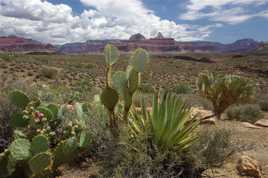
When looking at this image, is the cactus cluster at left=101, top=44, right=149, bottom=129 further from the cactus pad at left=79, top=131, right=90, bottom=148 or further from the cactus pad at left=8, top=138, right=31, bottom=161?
the cactus pad at left=8, top=138, right=31, bottom=161

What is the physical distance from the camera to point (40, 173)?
4863mm

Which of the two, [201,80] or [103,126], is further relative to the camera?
[201,80]

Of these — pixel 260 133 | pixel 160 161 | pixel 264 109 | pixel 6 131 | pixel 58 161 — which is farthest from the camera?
pixel 264 109

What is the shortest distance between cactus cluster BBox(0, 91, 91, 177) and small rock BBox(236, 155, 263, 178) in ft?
7.29

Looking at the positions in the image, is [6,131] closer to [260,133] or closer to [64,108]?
[64,108]

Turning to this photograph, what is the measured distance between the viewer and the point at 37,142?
4.91m

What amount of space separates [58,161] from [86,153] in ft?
2.26

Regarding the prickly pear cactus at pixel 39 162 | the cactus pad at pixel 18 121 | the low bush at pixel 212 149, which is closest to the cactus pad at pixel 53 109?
Result: the cactus pad at pixel 18 121

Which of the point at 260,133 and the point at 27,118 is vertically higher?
the point at 27,118

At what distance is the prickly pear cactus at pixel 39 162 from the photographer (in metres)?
4.62

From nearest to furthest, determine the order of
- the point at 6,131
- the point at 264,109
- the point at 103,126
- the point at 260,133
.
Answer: the point at 103,126
the point at 6,131
the point at 260,133
the point at 264,109

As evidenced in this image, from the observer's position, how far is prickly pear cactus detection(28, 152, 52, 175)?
462cm

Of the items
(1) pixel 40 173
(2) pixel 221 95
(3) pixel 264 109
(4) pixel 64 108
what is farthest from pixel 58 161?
(3) pixel 264 109

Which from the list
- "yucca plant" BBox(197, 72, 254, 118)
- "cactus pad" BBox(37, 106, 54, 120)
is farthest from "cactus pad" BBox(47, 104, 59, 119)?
"yucca plant" BBox(197, 72, 254, 118)
